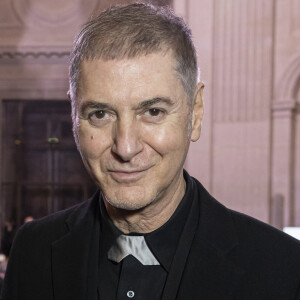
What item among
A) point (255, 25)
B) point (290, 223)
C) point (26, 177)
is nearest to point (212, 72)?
point (255, 25)

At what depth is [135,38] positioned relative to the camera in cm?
122

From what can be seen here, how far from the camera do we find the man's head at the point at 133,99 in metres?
1.21

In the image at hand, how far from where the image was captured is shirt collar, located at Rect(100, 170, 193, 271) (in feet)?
4.51

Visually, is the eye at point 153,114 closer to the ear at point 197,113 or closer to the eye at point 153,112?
the eye at point 153,112

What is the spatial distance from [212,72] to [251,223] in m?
5.83

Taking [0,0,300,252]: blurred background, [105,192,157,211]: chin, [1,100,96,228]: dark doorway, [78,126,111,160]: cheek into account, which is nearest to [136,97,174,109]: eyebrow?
[78,126,111,160]: cheek

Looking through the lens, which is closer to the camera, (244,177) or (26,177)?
(244,177)

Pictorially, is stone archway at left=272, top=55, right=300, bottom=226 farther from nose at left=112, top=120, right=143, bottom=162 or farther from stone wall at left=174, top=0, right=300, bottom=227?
nose at left=112, top=120, right=143, bottom=162

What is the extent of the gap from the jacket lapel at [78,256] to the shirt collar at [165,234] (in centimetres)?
5

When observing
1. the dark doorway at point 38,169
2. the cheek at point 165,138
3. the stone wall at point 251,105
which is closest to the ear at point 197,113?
the cheek at point 165,138

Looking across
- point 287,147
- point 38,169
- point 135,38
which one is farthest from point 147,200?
point 38,169

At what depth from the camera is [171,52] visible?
4.12ft

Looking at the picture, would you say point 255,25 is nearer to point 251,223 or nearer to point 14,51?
point 14,51

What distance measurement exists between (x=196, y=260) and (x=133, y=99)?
1.54 feet
